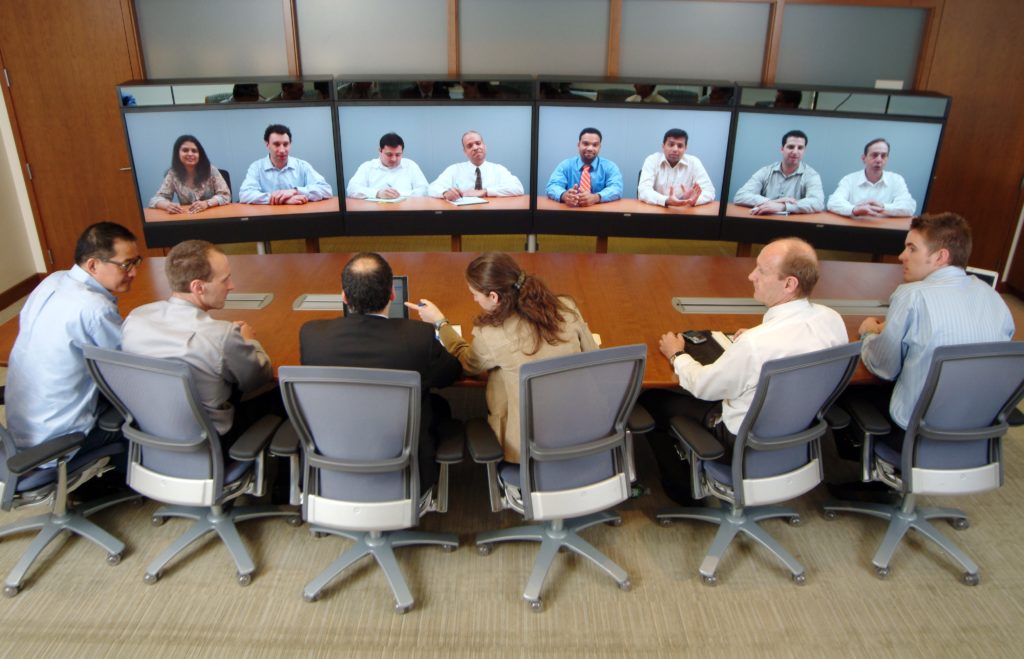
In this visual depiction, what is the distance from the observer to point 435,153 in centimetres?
516

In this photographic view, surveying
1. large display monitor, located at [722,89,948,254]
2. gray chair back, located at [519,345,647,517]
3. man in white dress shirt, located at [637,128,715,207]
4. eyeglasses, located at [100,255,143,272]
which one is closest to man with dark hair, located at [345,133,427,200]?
man in white dress shirt, located at [637,128,715,207]

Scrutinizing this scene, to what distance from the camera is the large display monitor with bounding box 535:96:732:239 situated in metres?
5.05

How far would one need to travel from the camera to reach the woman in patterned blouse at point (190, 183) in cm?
497

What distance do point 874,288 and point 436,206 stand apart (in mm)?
2893

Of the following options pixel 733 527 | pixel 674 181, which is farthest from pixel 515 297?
pixel 674 181

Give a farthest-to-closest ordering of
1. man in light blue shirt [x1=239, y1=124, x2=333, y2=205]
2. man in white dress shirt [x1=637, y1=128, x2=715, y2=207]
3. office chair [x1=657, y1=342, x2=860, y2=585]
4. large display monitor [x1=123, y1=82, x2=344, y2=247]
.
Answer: man in white dress shirt [x1=637, y1=128, x2=715, y2=207]
man in light blue shirt [x1=239, y1=124, x2=333, y2=205]
large display monitor [x1=123, y1=82, x2=344, y2=247]
office chair [x1=657, y1=342, x2=860, y2=585]

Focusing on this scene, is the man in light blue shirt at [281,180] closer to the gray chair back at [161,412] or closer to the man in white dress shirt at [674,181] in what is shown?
the man in white dress shirt at [674,181]

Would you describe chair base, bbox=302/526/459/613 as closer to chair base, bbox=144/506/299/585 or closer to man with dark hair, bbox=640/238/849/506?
chair base, bbox=144/506/299/585

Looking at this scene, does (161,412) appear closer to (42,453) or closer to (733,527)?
(42,453)

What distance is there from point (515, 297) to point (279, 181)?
3130 mm

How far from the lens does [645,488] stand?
3.39 meters

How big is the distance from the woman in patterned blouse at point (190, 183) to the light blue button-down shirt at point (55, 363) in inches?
95.1

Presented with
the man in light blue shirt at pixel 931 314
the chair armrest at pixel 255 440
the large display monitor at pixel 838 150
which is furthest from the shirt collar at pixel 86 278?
the large display monitor at pixel 838 150

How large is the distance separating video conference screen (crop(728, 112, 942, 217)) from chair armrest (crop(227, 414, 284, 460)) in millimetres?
3811
